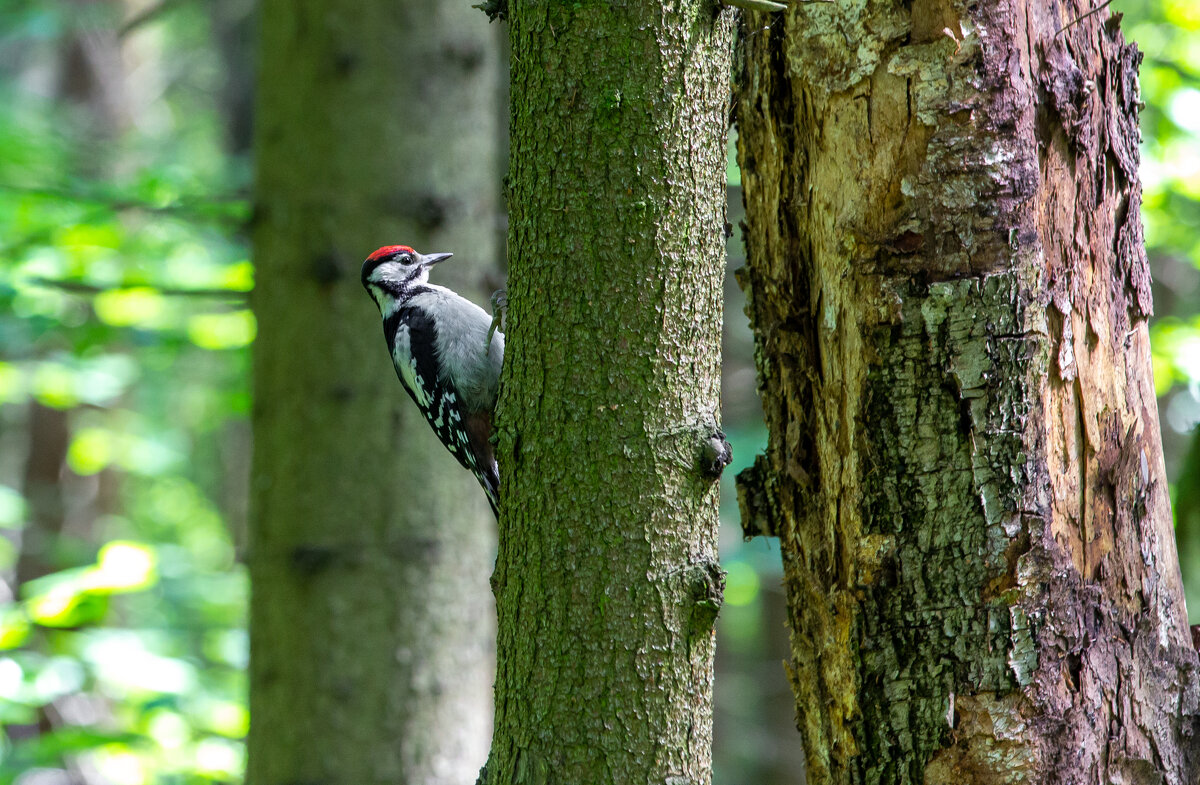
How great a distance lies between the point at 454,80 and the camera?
3018mm

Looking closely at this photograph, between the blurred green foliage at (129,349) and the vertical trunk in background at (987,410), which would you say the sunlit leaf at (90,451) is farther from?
the vertical trunk in background at (987,410)

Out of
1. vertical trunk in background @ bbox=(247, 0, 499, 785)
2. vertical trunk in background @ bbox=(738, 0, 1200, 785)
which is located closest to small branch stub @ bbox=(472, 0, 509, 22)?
vertical trunk in background @ bbox=(738, 0, 1200, 785)

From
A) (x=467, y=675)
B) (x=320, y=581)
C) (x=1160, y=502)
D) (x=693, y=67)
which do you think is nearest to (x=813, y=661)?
(x=1160, y=502)

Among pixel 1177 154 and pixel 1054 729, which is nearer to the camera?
pixel 1054 729

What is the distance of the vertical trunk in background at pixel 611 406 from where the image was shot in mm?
1319

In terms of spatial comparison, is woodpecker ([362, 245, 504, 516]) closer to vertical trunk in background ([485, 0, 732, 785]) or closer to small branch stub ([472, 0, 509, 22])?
small branch stub ([472, 0, 509, 22])

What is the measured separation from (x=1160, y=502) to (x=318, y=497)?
2.29 meters

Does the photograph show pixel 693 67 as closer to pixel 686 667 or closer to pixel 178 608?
pixel 686 667

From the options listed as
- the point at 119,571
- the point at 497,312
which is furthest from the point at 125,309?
the point at 497,312

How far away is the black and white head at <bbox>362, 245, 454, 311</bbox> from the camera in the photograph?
3023 mm

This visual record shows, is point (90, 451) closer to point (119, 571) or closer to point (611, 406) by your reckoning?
point (119, 571)

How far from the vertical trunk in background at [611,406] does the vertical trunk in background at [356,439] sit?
4.99 feet

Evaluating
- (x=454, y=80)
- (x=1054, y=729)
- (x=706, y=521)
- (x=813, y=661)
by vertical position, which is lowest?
(x=1054, y=729)

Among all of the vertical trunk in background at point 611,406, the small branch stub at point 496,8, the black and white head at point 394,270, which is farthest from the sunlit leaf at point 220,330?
the vertical trunk in background at point 611,406
